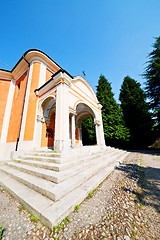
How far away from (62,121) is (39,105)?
11.2ft

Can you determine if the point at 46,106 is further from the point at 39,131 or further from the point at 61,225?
the point at 61,225

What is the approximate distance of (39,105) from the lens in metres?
7.44

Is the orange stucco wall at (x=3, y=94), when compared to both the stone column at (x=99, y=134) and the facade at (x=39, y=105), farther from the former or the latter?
the stone column at (x=99, y=134)

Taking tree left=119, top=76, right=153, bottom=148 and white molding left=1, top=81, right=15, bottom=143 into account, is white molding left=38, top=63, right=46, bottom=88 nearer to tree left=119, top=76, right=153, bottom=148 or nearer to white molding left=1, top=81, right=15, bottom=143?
white molding left=1, top=81, right=15, bottom=143

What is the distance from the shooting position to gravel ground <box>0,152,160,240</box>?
1395mm

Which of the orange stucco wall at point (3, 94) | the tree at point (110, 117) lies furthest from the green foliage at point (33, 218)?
the tree at point (110, 117)

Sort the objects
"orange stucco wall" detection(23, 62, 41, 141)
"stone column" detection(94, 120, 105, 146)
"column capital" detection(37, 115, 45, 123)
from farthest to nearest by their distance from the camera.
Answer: "stone column" detection(94, 120, 105, 146) < "column capital" detection(37, 115, 45, 123) < "orange stucco wall" detection(23, 62, 41, 141)

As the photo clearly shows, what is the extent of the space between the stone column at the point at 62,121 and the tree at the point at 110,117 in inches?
385

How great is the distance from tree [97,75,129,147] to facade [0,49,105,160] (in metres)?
4.73

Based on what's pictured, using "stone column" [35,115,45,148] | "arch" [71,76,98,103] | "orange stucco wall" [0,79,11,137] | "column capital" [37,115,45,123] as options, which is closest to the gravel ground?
"stone column" [35,115,45,148]

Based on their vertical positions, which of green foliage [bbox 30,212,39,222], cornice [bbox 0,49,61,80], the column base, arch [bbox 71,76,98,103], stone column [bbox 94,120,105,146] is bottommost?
green foliage [bbox 30,212,39,222]

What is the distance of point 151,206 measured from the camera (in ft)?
6.55

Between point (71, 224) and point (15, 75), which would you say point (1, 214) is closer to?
point (71, 224)

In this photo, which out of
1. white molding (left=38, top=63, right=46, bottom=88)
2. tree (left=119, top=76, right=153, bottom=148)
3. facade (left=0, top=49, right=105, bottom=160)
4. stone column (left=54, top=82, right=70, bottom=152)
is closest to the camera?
stone column (left=54, top=82, right=70, bottom=152)
